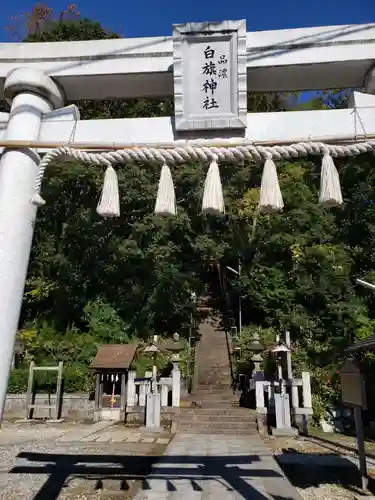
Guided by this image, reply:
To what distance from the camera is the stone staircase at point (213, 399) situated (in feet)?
30.1

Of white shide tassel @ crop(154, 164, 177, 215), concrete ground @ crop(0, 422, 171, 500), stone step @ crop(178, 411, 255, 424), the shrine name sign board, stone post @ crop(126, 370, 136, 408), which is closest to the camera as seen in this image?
white shide tassel @ crop(154, 164, 177, 215)

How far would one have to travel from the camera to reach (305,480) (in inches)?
199

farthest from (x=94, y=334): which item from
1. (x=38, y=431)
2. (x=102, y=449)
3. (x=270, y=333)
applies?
(x=102, y=449)

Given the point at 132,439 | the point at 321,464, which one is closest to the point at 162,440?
the point at 132,439

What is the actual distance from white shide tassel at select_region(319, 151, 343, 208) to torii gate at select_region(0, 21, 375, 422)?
0.9 inches

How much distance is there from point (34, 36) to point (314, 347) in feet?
54.3

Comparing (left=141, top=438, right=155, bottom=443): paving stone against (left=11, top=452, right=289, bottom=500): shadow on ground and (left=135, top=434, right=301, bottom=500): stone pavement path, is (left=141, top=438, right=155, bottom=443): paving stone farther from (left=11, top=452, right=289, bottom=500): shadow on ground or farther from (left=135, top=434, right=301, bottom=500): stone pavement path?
(left=11, top=452, right=289, bottom=500): shadow on ground

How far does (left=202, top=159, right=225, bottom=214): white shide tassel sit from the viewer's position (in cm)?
274

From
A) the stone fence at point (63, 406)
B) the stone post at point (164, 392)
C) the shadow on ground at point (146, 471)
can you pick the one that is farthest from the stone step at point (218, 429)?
the stone fence at point (63, 406)

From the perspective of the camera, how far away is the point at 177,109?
2988 millimetres

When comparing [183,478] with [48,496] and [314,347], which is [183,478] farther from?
[314,347]

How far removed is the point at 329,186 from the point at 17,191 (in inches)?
88.1

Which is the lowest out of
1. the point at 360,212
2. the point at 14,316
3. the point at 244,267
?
the point at 14,316

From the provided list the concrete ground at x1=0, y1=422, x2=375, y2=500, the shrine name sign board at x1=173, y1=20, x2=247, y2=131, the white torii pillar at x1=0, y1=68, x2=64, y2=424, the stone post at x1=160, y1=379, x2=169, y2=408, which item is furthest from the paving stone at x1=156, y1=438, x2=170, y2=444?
the shrine name sign board at x1=173, y1=20, x2=247, y2=131
